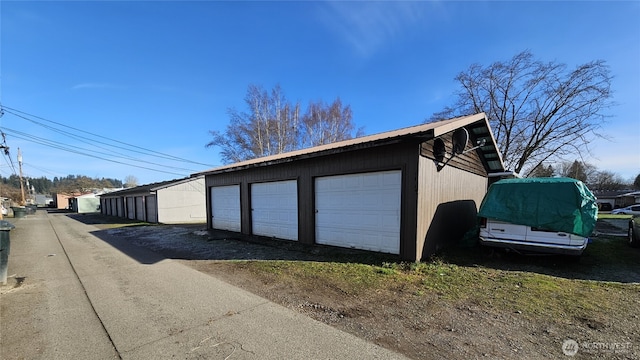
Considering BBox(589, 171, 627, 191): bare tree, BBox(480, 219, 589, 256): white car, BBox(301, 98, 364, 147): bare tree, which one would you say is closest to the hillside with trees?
BBox(301, 98, 364, 147): bare tree

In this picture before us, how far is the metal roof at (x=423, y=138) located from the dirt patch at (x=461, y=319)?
3.09 meters

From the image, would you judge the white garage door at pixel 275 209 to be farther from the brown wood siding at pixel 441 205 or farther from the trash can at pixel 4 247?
the trash can at pixel 4 247

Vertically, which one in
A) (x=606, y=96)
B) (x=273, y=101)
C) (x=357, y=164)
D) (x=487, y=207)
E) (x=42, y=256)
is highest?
(x=273, y=101)

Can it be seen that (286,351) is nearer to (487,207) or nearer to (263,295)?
(263,295)

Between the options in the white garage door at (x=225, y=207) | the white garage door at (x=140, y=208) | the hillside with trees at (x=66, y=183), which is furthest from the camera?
the hillside with trees at (x=66, y=183)

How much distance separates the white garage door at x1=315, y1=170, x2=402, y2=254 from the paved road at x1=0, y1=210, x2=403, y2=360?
3.44 meters

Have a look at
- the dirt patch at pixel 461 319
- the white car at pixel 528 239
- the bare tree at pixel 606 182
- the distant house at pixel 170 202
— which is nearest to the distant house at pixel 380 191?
the white car at pixel 528 239

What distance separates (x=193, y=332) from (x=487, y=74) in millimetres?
24361

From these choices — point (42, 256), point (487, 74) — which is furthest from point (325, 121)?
point (42, 256)

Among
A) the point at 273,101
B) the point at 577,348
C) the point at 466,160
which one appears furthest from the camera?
the point at 273,101

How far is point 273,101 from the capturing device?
23.7 metres

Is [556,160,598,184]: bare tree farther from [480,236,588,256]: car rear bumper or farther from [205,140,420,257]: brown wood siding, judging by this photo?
[205,140,420,257]: brown wood siding

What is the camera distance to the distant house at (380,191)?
628cm

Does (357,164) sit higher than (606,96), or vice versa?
(606,96)
